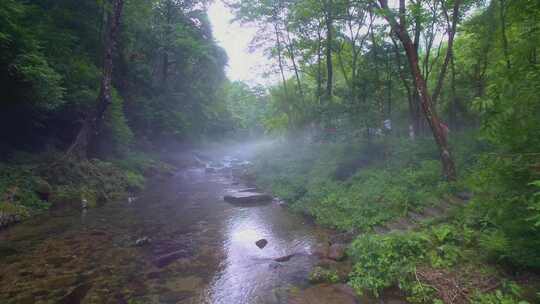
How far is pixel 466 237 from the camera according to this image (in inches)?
212

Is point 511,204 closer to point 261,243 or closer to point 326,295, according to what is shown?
point 326,295

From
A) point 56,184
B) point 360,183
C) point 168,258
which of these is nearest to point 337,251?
point 168,258

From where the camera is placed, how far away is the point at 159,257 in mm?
7086

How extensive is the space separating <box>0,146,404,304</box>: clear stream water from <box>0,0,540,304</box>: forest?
977 mm

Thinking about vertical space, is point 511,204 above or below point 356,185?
above

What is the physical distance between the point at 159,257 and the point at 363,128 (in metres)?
10.7

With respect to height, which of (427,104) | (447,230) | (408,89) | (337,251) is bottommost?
(337,251)

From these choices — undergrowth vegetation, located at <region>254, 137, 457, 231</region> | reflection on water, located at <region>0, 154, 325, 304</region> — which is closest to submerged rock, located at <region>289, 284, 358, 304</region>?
reflection on water, located at <region>0, 154, 325, 304</region>

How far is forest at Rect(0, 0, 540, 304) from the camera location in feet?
13.8

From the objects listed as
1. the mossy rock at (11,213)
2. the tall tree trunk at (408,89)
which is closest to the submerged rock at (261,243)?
the mossy rock at (11,213)

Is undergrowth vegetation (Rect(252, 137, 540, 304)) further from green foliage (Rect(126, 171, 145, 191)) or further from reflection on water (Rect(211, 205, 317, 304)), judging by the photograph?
green foliage (Rect(126, 171, 145, 191))

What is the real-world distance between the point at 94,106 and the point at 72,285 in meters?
12.6

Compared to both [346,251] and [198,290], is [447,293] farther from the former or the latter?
[198,290]

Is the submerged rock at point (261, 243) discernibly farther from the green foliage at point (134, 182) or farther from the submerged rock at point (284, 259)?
the green foliage at point (134, 182)
